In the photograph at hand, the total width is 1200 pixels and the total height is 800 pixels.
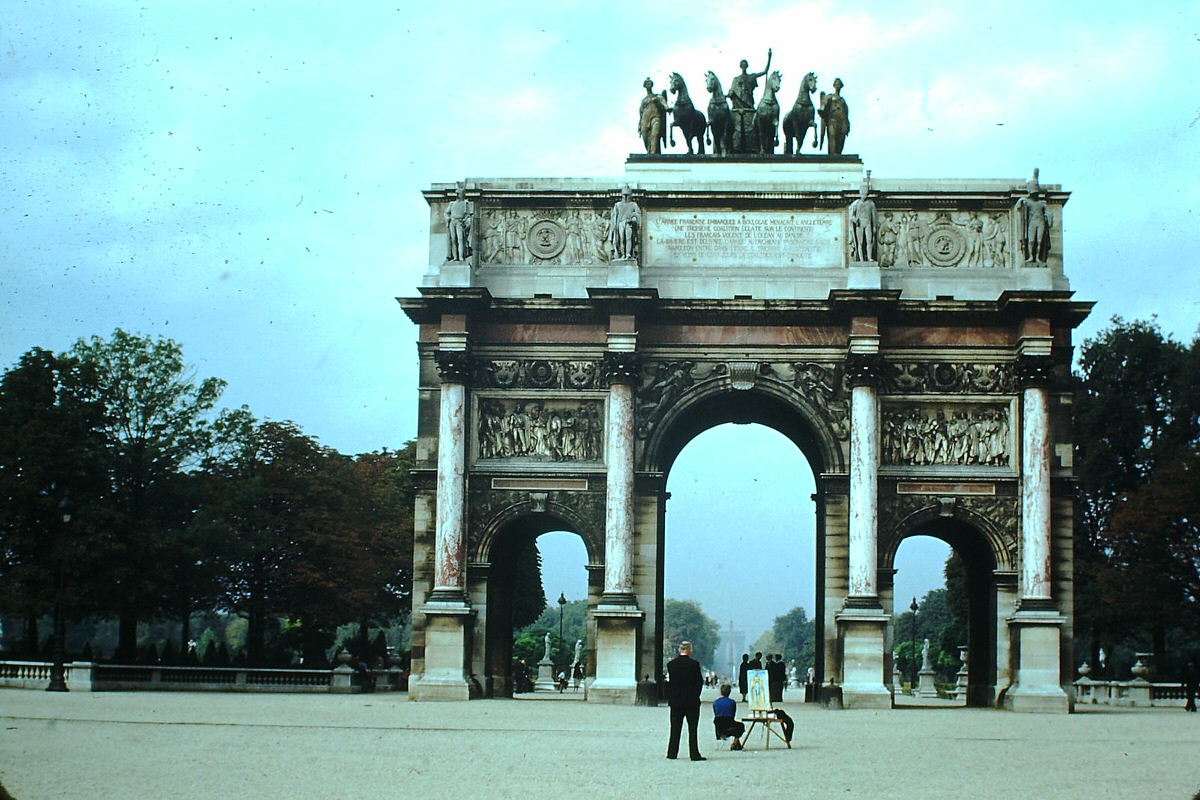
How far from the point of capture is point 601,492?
131 feet

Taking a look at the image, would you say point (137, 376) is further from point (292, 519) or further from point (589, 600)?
point (589, 600)

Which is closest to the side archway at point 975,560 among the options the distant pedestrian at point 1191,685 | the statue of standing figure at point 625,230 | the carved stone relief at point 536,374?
the distant pedestrian at point 1191,685

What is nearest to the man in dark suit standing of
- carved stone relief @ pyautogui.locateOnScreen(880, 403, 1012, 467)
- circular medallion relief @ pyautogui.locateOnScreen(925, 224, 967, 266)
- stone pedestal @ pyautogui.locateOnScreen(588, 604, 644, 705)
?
stone pedestal @ pyautogui.locateOnScreen(588, 604, 644, 705)

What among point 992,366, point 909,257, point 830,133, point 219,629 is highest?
point 830,133

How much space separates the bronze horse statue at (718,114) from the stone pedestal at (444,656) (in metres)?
12.7

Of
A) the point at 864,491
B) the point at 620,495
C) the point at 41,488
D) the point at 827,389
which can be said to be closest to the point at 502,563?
the point at 620,495

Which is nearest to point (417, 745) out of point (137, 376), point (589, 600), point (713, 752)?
point (713, 752)

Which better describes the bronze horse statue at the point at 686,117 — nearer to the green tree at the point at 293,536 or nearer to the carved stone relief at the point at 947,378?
the carved stone relief at the point at 947,378

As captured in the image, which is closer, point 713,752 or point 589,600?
point 713,752

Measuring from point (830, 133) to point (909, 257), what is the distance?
382 cm

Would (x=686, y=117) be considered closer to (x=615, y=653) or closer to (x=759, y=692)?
(x=615, y=653)

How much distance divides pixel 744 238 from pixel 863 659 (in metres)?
10.00

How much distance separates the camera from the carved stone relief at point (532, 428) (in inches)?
1577

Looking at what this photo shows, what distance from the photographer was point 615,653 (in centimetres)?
3828
